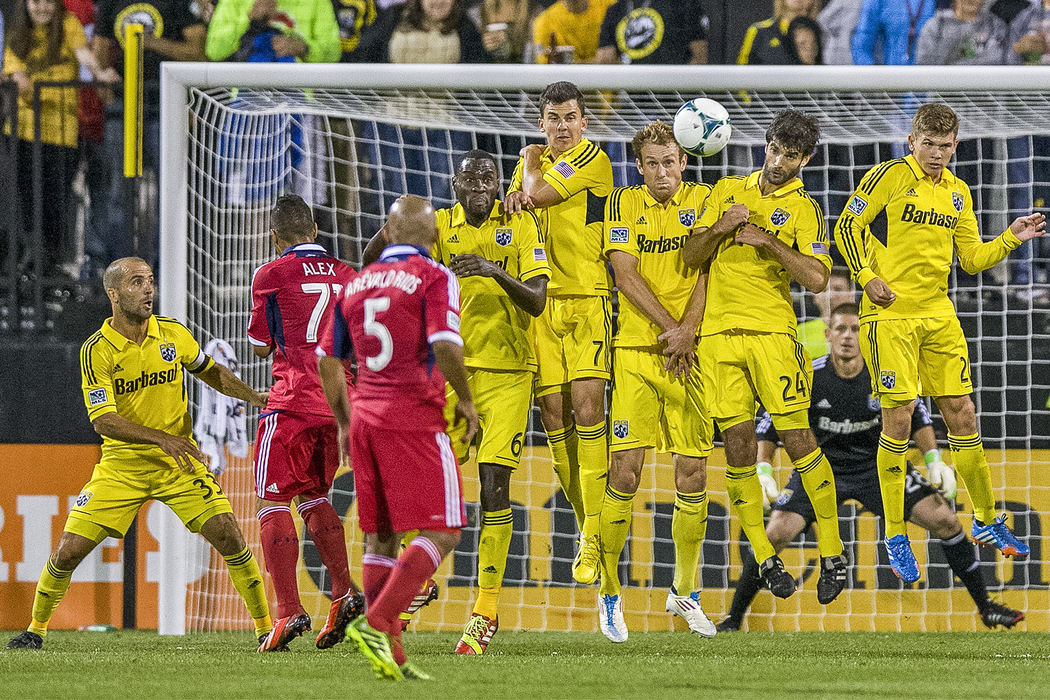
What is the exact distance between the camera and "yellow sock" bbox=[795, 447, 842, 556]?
7.33m

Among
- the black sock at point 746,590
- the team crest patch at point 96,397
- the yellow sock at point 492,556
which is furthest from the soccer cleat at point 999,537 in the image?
the team crest patch at point 96,397

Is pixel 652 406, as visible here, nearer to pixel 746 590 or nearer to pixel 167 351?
pixel 746 590

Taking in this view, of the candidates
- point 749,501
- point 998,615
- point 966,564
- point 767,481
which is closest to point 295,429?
point 749,501

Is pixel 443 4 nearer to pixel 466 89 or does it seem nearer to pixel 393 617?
pixel 466 89

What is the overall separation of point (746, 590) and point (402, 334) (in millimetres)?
4390

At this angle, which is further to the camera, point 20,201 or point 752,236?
point 20,201

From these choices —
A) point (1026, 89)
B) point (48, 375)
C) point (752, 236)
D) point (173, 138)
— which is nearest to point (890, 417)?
point (752, 236)

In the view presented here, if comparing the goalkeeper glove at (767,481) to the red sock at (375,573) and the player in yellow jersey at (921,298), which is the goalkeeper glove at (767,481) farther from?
the red sock at (375,573)

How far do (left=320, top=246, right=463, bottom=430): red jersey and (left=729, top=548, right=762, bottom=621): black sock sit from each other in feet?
13.5

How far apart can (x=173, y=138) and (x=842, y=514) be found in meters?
5.23

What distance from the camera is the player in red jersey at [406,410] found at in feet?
16.6

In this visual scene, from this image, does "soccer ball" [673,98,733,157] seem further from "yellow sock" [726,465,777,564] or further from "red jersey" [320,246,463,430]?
"red jersey" [320,246,463,430]

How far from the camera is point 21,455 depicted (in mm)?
8977

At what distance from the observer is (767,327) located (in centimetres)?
727
